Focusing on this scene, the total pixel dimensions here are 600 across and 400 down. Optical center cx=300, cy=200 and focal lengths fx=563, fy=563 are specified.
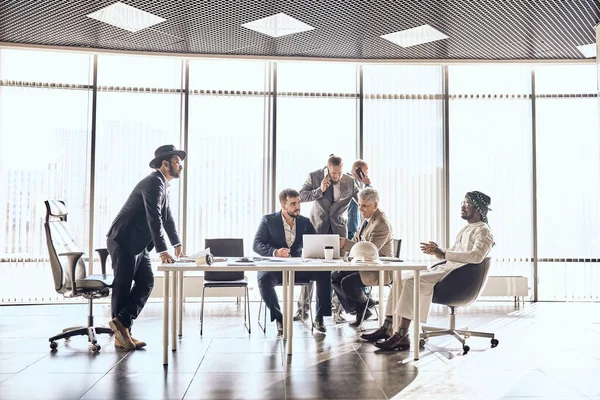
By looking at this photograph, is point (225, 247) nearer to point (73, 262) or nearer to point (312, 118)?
point (73, 262)

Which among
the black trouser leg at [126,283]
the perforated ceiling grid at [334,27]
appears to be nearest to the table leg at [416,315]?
the black trouser leg at [126,283]

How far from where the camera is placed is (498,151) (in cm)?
767

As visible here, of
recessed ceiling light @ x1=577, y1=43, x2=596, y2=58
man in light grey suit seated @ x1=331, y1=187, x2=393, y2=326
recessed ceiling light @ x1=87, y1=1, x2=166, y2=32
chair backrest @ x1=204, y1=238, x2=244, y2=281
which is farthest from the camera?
recessed ceiling light @ x1=577, y1=43, x2=596, y2=58

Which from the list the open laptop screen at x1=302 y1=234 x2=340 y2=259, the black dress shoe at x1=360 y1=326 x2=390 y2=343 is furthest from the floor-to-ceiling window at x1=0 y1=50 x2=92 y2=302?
the black dress shoe at x1=360 y1=326 x2=390 y2=343

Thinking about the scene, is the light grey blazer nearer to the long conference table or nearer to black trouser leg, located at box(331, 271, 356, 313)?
black trouser leg, located at box(331, 271, 356, 313)

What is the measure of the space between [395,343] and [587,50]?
4.73 metres

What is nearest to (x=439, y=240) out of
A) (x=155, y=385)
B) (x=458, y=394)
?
(x=458, y=394)

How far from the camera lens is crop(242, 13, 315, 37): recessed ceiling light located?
597cm

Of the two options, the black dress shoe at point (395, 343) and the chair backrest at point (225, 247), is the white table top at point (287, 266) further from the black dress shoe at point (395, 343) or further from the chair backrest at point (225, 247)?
the chair backrest at point (225, 247)

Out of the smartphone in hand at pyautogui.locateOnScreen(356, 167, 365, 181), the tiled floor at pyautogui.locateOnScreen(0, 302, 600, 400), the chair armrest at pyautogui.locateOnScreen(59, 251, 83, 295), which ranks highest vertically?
the smartphone in hand at pyautogui.locateOnScreen(356, 167, 365, 181)

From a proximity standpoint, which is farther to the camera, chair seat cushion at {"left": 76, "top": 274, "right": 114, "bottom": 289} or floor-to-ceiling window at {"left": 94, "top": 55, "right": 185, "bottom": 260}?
floor-to-ceiling window at {"left": 94, "top": 55, "right": 185, "bottom": 260}

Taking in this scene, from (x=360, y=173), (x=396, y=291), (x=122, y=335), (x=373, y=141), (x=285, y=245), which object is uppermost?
(x=373, y=141)

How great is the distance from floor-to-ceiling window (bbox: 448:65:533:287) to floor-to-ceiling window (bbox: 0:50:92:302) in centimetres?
494

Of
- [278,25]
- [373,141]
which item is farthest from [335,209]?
[278,25]
